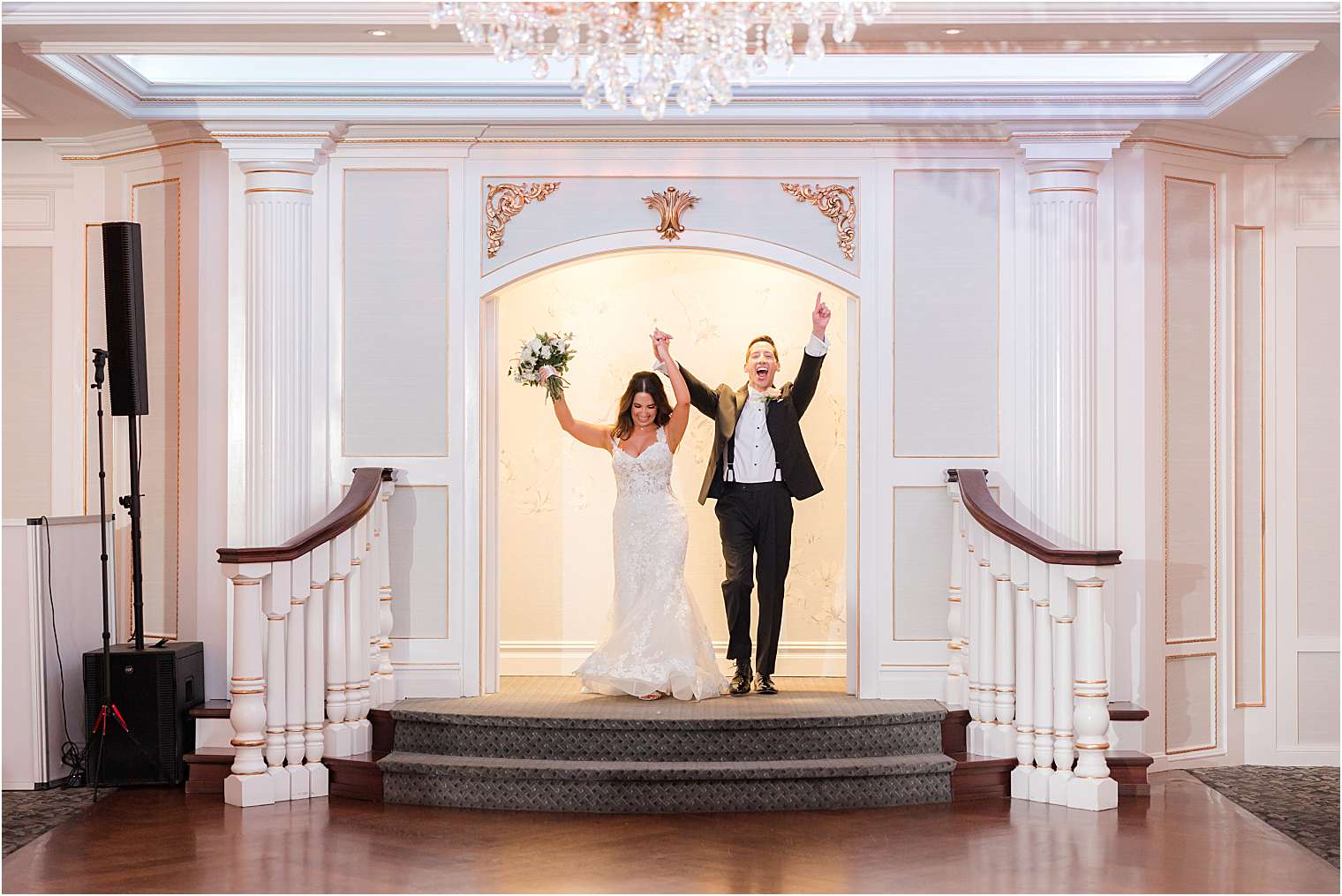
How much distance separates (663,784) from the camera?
204 inches

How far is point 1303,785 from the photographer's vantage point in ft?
19.1

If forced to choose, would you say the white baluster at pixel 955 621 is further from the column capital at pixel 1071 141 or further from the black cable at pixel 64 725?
the black cable at pixel 64 725

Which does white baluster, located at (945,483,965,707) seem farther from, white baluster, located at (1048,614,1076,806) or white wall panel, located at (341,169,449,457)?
white wall panel, located at (341,169,449,457)

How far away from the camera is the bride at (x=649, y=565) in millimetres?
5781

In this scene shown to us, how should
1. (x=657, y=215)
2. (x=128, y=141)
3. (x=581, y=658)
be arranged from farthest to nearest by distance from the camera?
(x=581, y=658) < (x=128, y=141) < (x=657, y=215)

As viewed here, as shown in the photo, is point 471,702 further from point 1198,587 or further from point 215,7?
point 1198,587

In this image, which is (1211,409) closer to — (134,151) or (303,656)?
(303,656)

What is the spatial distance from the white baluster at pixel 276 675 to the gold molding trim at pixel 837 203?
286cm

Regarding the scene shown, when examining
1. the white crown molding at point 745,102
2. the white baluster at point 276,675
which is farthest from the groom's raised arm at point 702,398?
the white baluster at point 276,675

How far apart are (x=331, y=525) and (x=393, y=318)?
1.12 m

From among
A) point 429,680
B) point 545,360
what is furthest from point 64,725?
point 545,360

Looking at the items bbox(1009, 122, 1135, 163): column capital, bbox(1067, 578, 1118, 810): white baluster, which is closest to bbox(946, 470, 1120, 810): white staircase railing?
bbox(1067, 578, 1118, 810): white baluster

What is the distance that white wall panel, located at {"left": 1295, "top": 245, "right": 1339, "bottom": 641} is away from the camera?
6391mm

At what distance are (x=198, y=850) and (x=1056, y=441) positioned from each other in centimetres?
399
